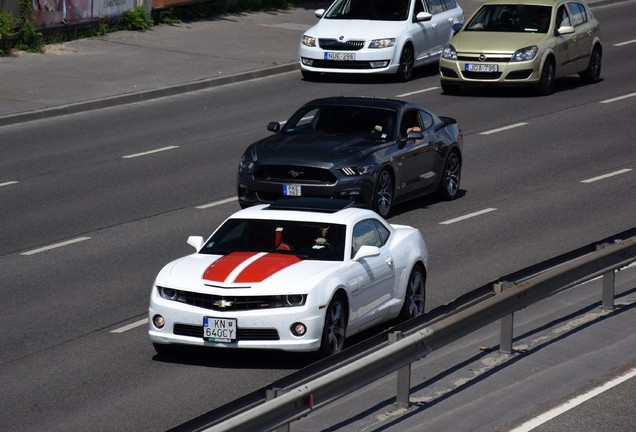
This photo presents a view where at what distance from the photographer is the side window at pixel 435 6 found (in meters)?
31.4

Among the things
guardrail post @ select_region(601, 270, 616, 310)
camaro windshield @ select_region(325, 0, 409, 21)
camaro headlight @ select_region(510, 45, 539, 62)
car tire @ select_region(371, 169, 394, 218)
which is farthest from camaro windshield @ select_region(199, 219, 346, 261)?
camaro windshield @ select_region(325, 0, 409, 21)

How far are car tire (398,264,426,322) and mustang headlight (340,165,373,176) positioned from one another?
4.19 m

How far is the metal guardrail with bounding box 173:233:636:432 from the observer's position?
8578 mm

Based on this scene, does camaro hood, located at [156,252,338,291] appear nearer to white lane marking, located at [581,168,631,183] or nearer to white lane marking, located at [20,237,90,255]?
white lane marking, located at [20,237,90,255]

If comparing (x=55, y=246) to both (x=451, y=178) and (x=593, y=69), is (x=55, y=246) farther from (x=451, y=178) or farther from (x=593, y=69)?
(x=593, y=69)

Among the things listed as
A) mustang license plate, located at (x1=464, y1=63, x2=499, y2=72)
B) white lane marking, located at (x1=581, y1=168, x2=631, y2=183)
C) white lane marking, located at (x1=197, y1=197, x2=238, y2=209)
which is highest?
mustang license plate, located at (x1=464, y1=63, x2=499, y2=72)

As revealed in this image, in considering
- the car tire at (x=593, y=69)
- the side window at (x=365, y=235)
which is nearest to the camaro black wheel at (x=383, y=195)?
the side window at (x=365, y=235)

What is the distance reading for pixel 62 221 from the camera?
709 inches

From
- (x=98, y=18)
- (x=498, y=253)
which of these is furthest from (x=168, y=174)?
(x=98, y=18)

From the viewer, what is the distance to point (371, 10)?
30.7m

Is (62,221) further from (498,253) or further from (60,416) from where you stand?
(60,416)

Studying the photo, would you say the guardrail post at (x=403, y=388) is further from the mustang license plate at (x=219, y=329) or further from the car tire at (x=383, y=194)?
the car tire at (x=383, y=194)

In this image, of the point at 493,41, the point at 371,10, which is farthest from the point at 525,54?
the point at 371,10

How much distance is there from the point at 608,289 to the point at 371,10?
18515 millimetres
